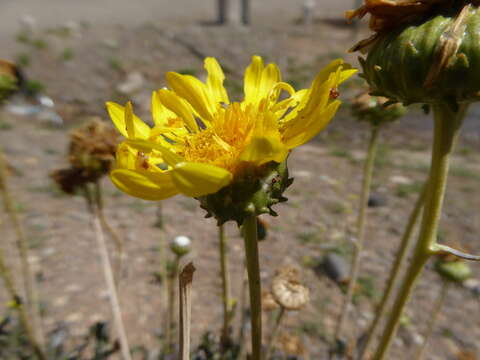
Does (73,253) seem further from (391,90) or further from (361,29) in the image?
(361,29)

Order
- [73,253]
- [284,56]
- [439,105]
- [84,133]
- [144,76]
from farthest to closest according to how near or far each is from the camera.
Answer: [284,56] < [144,76] < [73,253] < [84,133] < [439,105]

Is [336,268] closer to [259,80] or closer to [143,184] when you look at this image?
[259,80]

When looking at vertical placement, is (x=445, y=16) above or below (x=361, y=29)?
below

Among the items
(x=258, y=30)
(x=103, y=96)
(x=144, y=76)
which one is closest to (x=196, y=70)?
(x=144, y=76)

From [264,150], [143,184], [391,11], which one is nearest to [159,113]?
[143,184]

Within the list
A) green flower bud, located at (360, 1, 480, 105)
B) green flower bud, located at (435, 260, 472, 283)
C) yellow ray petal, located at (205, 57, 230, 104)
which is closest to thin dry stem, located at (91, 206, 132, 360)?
yellow ray petal, located at (205, 57, 230, 104)

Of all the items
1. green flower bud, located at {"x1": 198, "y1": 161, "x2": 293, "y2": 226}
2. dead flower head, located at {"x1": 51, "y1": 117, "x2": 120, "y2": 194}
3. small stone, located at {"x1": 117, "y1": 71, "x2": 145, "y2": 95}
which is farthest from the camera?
small stone, located at {"x1": 117, "y1": 71, "x2": 145, "y2": 95}

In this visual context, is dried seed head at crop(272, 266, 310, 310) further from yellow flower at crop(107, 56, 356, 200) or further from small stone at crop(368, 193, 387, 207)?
small stone at crop(368, 193, 387, 207)
